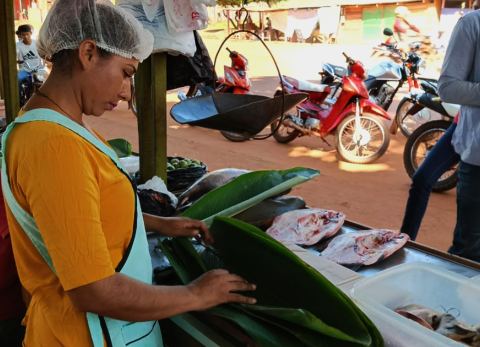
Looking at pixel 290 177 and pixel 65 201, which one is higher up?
pixel 65 201

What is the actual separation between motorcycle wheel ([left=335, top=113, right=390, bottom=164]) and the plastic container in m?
4.42

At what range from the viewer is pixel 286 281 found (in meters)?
1.23

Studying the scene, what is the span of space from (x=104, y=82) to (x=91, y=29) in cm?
12

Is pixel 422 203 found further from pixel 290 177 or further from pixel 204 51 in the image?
pixel 204 51

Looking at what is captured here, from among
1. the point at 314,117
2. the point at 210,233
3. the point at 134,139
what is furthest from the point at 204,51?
the point at 134,139

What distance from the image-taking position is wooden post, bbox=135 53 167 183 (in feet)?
7.06

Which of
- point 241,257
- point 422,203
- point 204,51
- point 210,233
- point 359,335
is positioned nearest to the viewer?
point 359,335

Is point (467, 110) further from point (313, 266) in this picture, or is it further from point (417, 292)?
point (313, 266)

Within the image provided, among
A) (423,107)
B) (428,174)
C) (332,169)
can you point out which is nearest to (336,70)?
(423,107)

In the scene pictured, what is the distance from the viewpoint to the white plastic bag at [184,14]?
6.18 feet

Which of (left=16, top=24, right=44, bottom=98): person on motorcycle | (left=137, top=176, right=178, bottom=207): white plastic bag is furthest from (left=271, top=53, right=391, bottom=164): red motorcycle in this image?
(left=16, top=24, right=44, bottom=98): person on motorcycle

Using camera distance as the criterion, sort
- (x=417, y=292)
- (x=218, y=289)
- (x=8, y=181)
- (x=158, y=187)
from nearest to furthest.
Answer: (x=8, y=181) < (x=218, y=289) < (x=417, y=292) < (x=158, y=187)

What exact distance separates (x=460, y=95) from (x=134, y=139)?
5.34m

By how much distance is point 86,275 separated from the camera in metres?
0.97
